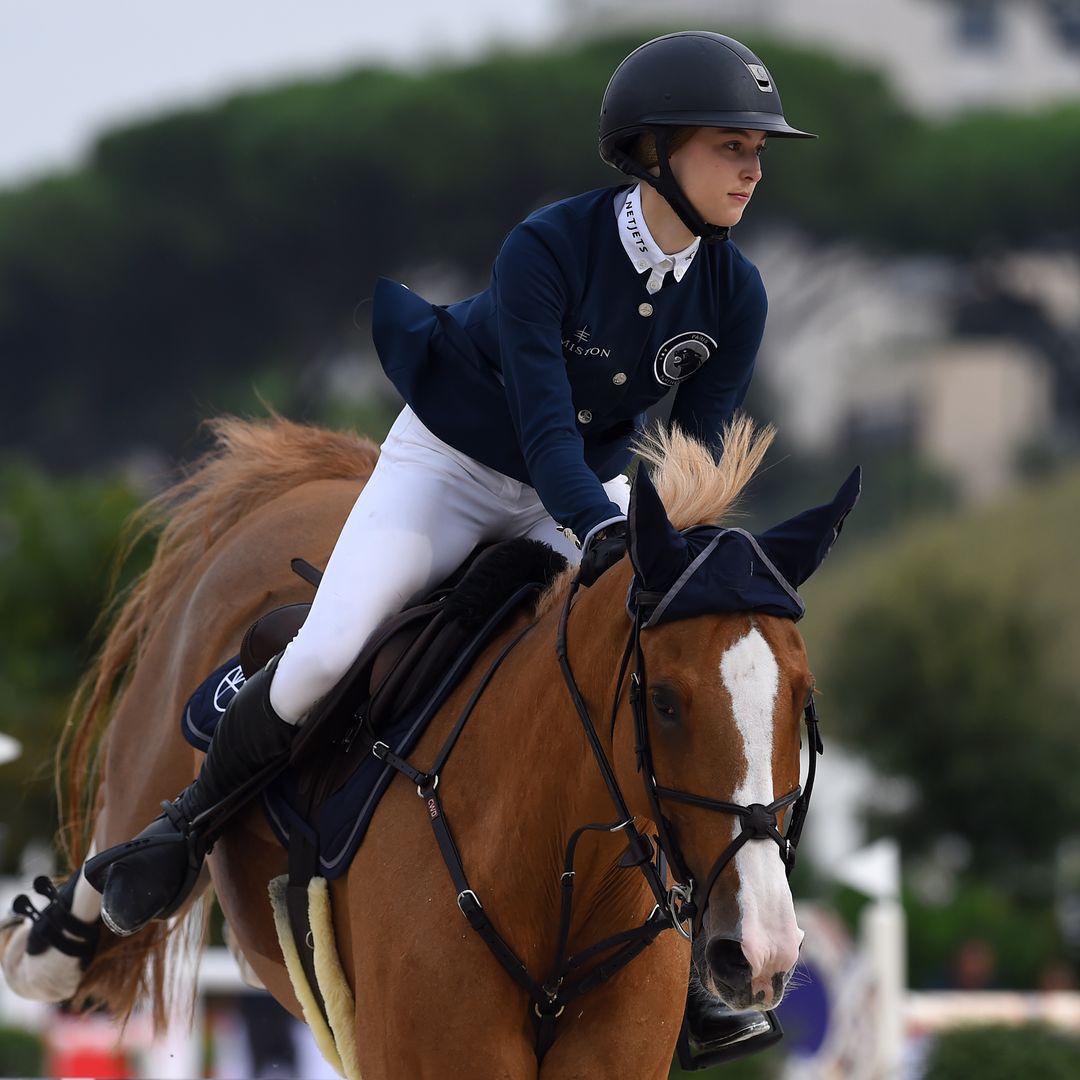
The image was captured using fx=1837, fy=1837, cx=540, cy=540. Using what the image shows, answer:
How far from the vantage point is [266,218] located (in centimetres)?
5141

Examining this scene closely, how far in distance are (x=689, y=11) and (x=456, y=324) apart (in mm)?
81311

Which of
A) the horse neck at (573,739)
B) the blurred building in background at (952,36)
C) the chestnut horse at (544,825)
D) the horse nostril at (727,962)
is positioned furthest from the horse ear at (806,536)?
the blurred building in background at (952,36)

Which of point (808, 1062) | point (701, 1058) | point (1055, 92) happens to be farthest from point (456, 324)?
point (1055, 92)

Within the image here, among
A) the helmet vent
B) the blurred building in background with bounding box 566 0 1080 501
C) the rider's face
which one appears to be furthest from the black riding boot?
the blurred building in background with bounding box 566 0 1080 501

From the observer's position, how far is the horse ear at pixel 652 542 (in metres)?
3.44

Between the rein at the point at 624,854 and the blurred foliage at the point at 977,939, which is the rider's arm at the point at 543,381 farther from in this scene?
the blurred foliage at the point at 977,939

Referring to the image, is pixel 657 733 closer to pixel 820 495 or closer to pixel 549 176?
pixel 549 176

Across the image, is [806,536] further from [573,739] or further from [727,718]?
[573,739]

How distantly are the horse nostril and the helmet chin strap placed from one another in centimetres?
167

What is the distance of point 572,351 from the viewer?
428 centimetres

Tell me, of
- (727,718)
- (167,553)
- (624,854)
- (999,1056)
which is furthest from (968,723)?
(727,718)

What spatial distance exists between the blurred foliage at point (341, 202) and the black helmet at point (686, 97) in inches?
1753

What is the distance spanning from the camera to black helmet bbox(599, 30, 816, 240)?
13.1 feet

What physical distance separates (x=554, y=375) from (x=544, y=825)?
99 cm
